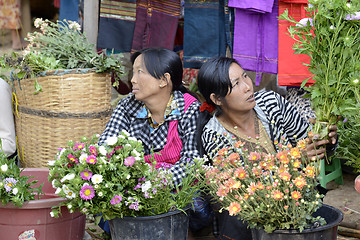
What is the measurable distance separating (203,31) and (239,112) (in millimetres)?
1184

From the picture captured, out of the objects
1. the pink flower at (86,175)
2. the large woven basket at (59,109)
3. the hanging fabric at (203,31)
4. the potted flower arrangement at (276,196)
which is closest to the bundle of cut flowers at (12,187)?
the pink flower at (86,175)

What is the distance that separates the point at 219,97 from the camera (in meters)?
2.88

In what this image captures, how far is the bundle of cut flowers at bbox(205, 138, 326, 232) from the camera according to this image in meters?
2.04

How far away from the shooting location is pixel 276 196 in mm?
1957

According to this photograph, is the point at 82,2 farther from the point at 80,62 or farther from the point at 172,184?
the point at 172,184

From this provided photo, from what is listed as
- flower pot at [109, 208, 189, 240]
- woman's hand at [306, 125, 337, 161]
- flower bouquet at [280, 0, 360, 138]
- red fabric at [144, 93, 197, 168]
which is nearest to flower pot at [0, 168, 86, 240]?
flower pot at [109, 208, 189, 240]

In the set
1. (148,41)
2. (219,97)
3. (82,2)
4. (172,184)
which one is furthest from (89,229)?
(82,2)

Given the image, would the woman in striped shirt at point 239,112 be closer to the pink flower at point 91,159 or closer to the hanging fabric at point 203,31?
the pink flower at point 91,159

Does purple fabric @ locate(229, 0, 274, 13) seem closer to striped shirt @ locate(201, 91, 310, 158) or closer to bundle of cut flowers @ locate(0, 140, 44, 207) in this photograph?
striped shirt @ locate(201, 91, 310, 158)

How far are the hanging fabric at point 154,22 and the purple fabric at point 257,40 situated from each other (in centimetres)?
68

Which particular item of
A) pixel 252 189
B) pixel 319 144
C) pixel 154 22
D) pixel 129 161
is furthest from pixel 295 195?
pixel 154 22

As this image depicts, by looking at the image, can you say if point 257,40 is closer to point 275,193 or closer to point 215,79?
point 215,79

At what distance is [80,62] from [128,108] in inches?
24.2

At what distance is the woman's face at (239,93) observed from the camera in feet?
9.18
